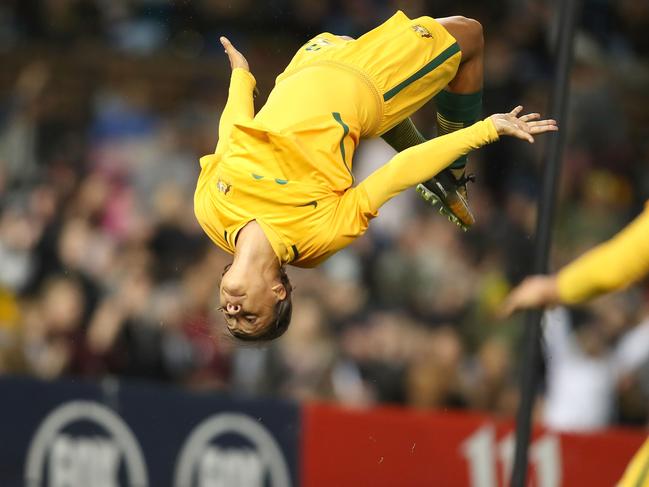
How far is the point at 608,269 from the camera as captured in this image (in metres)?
4.67

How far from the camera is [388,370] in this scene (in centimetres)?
898

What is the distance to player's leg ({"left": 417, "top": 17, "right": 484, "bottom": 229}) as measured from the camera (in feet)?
21.2

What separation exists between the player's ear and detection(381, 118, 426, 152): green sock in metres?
1.26

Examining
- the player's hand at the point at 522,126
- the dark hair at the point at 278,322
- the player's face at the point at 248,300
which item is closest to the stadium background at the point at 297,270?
the dark hair at the point at 278,322

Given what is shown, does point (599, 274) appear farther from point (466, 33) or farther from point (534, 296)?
point (466, 33)

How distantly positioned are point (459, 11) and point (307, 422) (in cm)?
312

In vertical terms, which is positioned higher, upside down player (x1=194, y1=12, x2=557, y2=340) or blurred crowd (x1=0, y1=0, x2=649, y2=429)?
upside down player (x1=194, y1=12, x2=557, y2=340)

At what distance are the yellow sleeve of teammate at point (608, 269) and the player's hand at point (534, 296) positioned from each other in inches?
0.9

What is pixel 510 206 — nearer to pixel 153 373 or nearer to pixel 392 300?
pixel 392 300

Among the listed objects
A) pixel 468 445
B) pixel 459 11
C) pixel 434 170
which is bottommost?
pixel 468 445

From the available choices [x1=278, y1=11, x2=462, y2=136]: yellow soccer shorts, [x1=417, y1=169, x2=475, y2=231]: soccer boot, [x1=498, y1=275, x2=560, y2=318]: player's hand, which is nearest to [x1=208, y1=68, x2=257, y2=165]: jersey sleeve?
[x1=278, y1=11, x2=462, y2=136]: yellow soccer shorts

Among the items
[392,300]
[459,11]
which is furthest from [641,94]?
[392,300]

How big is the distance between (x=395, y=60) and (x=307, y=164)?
683mm

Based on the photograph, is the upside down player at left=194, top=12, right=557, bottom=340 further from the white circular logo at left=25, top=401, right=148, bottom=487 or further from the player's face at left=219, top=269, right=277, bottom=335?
the white circular logo at left=25, top=401, right=148, bottom=487
